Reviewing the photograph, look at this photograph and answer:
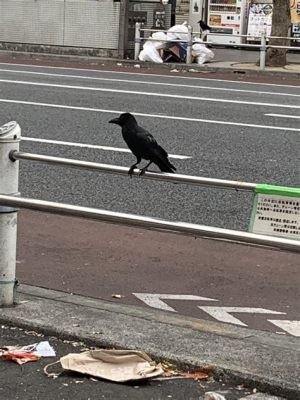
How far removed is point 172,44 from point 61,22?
4.36 meters

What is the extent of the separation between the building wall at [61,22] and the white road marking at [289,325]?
69.9 ft

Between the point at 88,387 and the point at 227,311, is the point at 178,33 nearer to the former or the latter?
the point at 227,311

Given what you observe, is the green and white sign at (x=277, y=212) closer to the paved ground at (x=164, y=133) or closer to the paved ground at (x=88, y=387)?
the paved ground at (x=88, y=387)

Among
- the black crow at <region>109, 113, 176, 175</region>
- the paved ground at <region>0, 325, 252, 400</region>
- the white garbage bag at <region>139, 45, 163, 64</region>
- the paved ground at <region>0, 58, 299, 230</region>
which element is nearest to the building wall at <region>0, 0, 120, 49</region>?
the white garbage bag at <region>139, 45, 163, 64</region>

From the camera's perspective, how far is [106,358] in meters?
4.28

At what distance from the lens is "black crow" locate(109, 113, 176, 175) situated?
486 centimetres

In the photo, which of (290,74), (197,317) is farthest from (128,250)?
(290,74)

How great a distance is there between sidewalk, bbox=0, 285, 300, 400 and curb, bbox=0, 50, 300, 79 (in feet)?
57.8

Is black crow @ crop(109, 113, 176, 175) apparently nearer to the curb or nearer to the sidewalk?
the sidewalk

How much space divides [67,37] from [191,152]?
1691cm

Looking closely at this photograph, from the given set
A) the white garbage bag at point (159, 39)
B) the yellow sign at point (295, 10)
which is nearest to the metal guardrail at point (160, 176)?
the white garbage bag at point (159, 39)

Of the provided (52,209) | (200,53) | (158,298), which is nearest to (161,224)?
(52,209)

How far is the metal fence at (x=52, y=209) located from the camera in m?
4.30

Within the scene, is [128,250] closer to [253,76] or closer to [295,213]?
[295,213]
